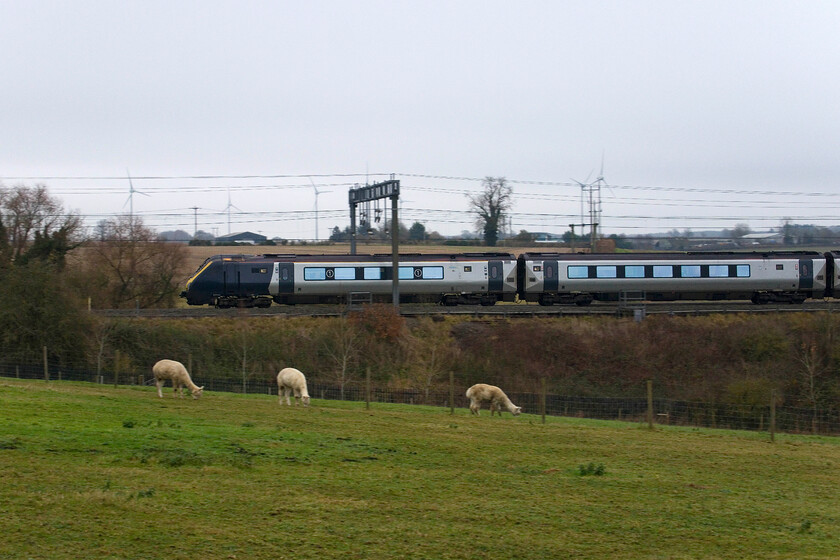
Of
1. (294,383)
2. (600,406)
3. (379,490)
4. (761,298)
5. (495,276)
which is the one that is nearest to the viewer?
(379,490)

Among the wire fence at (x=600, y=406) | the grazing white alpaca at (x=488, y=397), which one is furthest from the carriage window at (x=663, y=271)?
the grazing white alpaca at (x=488, y=397)

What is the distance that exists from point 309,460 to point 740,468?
867 cm

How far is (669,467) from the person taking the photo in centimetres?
1653

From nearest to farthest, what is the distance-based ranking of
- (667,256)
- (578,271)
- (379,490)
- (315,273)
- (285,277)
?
(379,490), (285,277), (315,273), (578,271), (667,256)

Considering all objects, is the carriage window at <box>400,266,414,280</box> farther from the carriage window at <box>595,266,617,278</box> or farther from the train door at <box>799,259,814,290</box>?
the train door at <box>799,259,814,290</box>

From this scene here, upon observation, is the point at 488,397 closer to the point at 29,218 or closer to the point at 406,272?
the point at 406,272

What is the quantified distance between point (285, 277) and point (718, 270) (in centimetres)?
2895

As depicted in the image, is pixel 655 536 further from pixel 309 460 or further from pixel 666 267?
pixel 666 267

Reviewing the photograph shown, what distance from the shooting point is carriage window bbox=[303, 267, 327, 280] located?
2072 inches

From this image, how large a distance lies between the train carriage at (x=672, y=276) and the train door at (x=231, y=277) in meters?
18.5

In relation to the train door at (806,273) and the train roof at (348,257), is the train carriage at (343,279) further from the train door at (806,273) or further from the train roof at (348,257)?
the train door at (806,273)

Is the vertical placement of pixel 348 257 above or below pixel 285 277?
above

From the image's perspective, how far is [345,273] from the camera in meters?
53.4

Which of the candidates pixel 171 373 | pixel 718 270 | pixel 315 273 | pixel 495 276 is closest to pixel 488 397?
pixel 171 373
